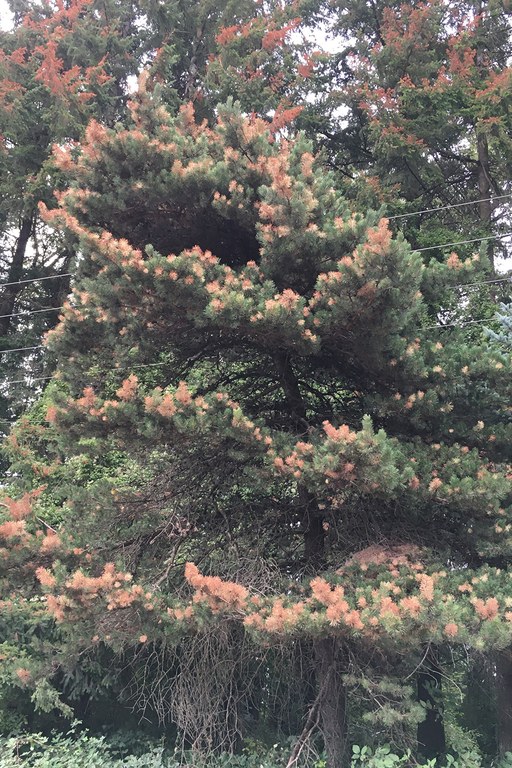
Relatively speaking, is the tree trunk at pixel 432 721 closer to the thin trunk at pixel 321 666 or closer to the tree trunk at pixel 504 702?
the tree trunk at pixel 504 702

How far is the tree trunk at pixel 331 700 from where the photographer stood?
179 inches

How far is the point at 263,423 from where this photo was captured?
451cm

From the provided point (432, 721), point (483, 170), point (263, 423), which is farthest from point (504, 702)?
point (483, 170)

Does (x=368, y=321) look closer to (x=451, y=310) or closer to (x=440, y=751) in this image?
(x=451, y=310)

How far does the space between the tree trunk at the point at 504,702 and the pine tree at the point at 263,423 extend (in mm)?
2986

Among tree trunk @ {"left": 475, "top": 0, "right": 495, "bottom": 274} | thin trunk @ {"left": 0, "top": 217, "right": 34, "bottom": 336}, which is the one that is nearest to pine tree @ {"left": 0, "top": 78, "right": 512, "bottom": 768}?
tree trunk @ {"left": 475, "top": 0, "right": 495, "bottom": 274}

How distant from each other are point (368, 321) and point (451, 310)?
358 centimetres

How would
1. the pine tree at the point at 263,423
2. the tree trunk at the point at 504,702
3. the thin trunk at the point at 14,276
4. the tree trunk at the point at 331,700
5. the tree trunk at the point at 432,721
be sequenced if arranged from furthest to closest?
the thin trunk at the point at 14,276 → the tree trunk at the point at 432,721 → the tree trunk at the point at 504,702 → the tree trunk at the point at 331,700 → the pine tree at the point at 263,423

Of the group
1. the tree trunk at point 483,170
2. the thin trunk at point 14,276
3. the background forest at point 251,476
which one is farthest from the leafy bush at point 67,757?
the thin trunk at point 14,276

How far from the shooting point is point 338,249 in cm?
462

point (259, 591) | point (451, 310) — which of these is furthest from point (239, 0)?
point (259, 591)

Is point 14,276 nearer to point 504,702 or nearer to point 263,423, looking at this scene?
point 263,423

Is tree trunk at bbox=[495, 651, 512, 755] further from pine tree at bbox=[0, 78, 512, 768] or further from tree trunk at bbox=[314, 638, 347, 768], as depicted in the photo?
pine tree at bbox=[0, 78, 512, 768]

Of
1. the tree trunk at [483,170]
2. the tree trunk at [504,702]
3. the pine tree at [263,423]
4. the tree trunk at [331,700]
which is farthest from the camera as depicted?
the tree trunk at [483,170]
